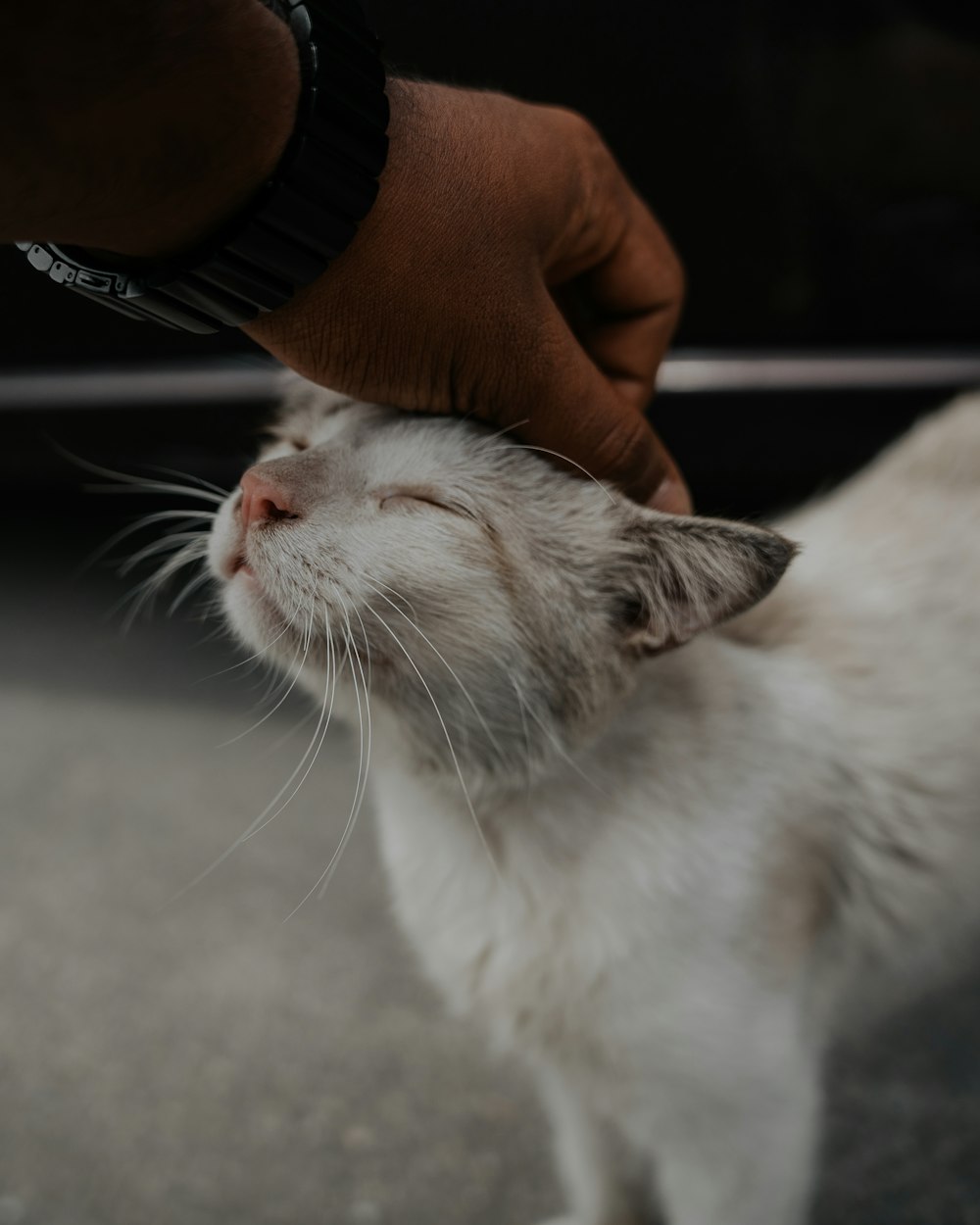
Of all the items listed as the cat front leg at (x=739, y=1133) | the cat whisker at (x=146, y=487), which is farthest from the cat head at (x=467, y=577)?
the cat front leg at (x=739, y=1133)

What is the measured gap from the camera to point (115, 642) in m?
2.30

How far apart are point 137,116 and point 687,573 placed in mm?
531

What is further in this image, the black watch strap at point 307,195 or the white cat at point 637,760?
the white cat at point 637,760

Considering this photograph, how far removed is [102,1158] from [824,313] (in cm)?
170

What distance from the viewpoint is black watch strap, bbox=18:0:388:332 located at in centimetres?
72

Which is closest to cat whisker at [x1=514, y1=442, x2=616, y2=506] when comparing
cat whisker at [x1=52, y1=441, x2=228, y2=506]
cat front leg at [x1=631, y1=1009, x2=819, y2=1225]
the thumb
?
the thumb

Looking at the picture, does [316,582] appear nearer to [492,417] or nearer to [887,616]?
[492,417]

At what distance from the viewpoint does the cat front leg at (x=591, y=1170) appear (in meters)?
1.23

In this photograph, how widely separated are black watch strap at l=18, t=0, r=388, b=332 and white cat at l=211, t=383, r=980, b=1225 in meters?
0.17

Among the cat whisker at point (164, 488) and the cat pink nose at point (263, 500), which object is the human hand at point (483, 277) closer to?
the cat pink nose at point (263, 500)

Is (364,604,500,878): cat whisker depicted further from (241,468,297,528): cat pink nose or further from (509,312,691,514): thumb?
(509,312,691,514): thumb

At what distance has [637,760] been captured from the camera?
105cm

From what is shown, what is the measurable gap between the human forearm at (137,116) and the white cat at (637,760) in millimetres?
235

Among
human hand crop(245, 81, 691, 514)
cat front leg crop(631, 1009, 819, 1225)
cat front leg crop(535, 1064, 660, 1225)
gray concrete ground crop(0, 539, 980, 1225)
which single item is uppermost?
human hand crop(245, 81, 691, 514)
